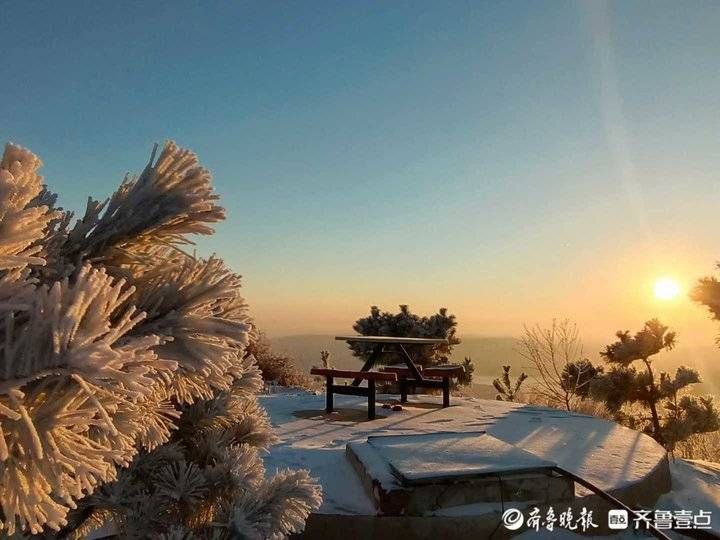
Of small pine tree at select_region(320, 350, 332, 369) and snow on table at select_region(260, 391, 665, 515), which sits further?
small pine tree at select_region(320, 350, 332, 369)

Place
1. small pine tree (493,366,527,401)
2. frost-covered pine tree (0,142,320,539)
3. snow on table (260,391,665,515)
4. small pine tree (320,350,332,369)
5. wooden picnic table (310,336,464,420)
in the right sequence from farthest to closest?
small pine tree (320,350,332,369), small pine tree (493,366,527,401), wooden picnic table (310,336,464,420), snow on table (260,391,665,515), frost-covered pine tree (0,142,320,539)

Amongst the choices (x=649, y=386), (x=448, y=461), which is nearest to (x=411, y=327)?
(x=649, y=386)

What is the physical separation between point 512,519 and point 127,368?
3.57m

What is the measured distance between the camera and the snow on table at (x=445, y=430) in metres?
4.39

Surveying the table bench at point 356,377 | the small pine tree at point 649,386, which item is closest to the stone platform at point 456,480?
the table bench at point 356,377

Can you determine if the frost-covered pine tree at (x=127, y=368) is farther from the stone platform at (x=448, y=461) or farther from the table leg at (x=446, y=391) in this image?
the table leg at (x=446, y=391)

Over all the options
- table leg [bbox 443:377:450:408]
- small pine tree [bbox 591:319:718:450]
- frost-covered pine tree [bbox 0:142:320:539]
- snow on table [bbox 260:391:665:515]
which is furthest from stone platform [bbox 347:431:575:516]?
small pine tree [bbox 591:319:718:450]

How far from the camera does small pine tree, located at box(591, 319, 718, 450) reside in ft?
31.3

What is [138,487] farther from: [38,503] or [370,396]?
[370,396]

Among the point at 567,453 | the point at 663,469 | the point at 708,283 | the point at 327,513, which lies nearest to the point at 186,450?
the point at 327,513

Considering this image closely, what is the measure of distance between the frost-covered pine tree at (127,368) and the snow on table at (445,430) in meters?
1.92

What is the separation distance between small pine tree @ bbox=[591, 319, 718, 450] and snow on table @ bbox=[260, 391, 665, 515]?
2.63 m

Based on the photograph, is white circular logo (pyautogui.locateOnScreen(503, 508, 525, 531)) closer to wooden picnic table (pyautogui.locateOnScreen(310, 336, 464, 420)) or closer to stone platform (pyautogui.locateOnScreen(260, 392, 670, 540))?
stone platform (pyautogui.locateOnScreen(260, 392, 670, 540))

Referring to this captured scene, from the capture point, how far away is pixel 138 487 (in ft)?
5.96
